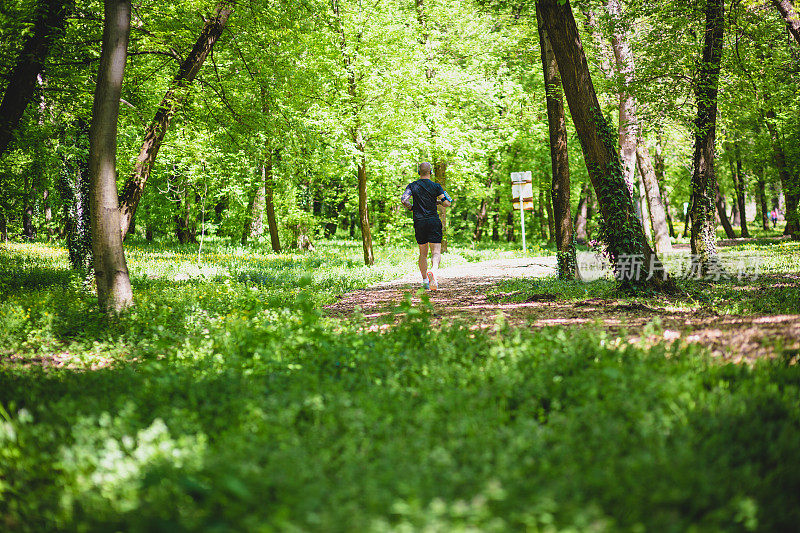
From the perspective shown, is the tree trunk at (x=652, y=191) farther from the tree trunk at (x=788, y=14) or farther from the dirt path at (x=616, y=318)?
the dirt path at (x=616, y=318)

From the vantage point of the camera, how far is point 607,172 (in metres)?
9.09

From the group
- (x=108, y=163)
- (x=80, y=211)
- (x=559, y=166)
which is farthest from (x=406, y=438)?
(x=80, y=211)

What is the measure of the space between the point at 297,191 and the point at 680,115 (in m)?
16.5

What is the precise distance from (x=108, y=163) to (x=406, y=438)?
25.3 ft

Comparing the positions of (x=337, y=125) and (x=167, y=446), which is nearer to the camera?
(x=167, y=446)

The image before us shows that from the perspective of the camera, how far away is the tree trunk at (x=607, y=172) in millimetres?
8922

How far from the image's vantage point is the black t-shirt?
10.1 metres

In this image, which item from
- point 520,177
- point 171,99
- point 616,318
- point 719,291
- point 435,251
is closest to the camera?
point 616,318

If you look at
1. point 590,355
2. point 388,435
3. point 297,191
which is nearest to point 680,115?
point 590,355

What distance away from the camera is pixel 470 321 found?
7.06 meters

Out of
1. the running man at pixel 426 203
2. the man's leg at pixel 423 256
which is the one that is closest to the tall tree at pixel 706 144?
the running man at pixel 426 203

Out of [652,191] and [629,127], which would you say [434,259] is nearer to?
[629,127]

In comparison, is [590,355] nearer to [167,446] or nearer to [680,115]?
[167,446]

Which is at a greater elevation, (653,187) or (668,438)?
(653,187)
